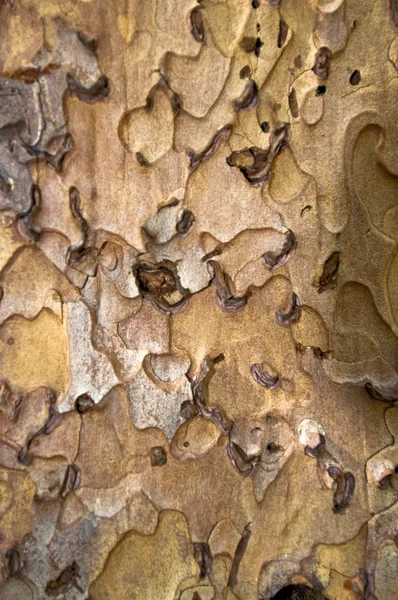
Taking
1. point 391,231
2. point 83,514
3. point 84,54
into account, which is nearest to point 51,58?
point 84,54

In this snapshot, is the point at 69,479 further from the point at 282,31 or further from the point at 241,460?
the point at 282,31

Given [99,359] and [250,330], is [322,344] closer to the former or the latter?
[250,330]

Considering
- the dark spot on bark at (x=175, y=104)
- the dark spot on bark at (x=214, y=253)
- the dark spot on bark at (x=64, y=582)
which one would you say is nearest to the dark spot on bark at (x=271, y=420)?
the dark spot on bark at (x=214, y=253)

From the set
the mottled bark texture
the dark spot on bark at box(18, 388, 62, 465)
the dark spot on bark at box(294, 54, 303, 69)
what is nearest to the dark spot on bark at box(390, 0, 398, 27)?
the mottled bark texture

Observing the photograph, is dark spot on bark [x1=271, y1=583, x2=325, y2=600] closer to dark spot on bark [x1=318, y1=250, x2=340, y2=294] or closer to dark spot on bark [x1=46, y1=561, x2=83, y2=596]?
dark spot on bark [x1=46, y1=561, x2=83, y2=596]

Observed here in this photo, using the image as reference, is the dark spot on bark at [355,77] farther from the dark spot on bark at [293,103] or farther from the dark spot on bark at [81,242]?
the dark spot on bark at [81,242]

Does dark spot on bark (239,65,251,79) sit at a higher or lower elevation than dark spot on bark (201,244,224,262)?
higher
